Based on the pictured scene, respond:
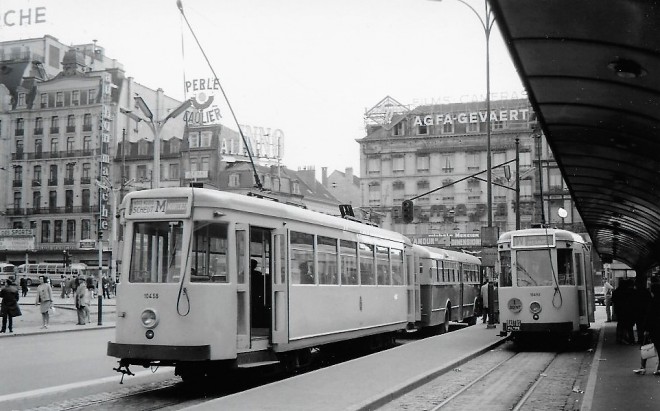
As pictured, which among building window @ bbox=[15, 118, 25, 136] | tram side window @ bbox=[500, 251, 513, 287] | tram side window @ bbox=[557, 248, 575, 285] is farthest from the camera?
building window @ bbox=[15, 118, 25, 136]

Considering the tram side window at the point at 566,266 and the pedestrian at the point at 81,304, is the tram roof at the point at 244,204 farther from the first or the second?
the pedestrian at the point at 81,304

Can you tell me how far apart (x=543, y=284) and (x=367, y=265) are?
4885 millimetres

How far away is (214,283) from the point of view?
1190cm

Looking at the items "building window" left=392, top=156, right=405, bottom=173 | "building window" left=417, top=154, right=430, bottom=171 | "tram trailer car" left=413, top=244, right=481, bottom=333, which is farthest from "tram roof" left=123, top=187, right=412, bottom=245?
"building window" left=392, top=156, right=405, bottom=173

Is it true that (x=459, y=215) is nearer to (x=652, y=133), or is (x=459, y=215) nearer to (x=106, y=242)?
(x=106, y=242)

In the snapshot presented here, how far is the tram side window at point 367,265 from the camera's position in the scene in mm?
17453

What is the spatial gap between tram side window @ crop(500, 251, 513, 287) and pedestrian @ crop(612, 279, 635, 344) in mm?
2938

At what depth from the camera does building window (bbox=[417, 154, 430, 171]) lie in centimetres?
8462

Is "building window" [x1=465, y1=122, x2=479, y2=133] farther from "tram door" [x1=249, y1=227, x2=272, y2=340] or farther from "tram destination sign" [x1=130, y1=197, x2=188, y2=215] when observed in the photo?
"tram destination sign" [x1=130, y1=197, x2=188, y2=215]

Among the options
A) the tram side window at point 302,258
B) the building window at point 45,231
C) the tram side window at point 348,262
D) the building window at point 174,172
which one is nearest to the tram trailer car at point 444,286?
the tram side window at point 348,262

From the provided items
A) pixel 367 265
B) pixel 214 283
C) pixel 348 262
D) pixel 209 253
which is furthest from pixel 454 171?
pixel 214 283

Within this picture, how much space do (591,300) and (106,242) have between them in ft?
208

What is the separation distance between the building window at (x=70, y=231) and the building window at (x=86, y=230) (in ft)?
2.86

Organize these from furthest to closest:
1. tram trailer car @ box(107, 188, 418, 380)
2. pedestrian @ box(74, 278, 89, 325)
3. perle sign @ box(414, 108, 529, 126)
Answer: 1. perle sign @ box(414, 108, 529, 126)
2. pedestrian @ box(74, 278, 89, 325)
3. tram trailer car @ box(107, 188, 418, 380)
